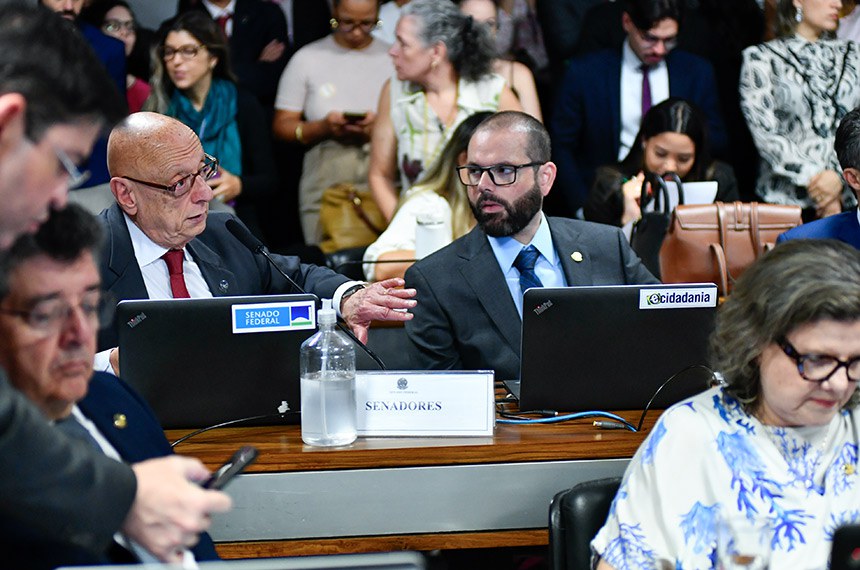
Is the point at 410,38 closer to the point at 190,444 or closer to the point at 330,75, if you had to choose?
the point at 330,75

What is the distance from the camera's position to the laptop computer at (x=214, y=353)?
2.53 m

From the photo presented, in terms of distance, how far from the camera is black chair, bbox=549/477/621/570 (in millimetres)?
2113

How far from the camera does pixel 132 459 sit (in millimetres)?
1892

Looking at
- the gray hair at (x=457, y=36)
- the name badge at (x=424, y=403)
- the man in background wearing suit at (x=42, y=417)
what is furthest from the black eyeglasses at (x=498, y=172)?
the man in background wearing suit at (x=42, y=417)

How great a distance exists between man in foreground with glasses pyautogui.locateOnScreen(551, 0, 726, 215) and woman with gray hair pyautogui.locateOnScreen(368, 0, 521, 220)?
16.0 inches

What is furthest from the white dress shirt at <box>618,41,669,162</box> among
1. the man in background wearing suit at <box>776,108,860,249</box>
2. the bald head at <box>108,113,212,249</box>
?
the bald head at <box>108,113,212,249</box>

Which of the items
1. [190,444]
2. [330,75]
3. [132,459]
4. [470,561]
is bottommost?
[470,561]

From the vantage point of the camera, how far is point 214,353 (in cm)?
257

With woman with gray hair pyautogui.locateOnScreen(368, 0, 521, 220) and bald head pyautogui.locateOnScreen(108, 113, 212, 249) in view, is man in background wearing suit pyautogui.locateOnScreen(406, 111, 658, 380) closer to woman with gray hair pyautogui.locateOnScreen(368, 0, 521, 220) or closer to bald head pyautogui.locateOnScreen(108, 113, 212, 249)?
bald head pyautogui.locateOnScreen(108, 113, 212, 249)

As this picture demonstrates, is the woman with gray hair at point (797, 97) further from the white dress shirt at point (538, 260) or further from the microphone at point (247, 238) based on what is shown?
the microphone at point (247, 238)

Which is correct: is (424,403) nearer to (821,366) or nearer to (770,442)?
(770,442)

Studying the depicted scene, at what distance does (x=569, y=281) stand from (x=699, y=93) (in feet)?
7.61

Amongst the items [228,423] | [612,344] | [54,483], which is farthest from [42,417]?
[612,344]

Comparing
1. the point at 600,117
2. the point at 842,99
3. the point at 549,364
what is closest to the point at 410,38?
the point at 600,117
